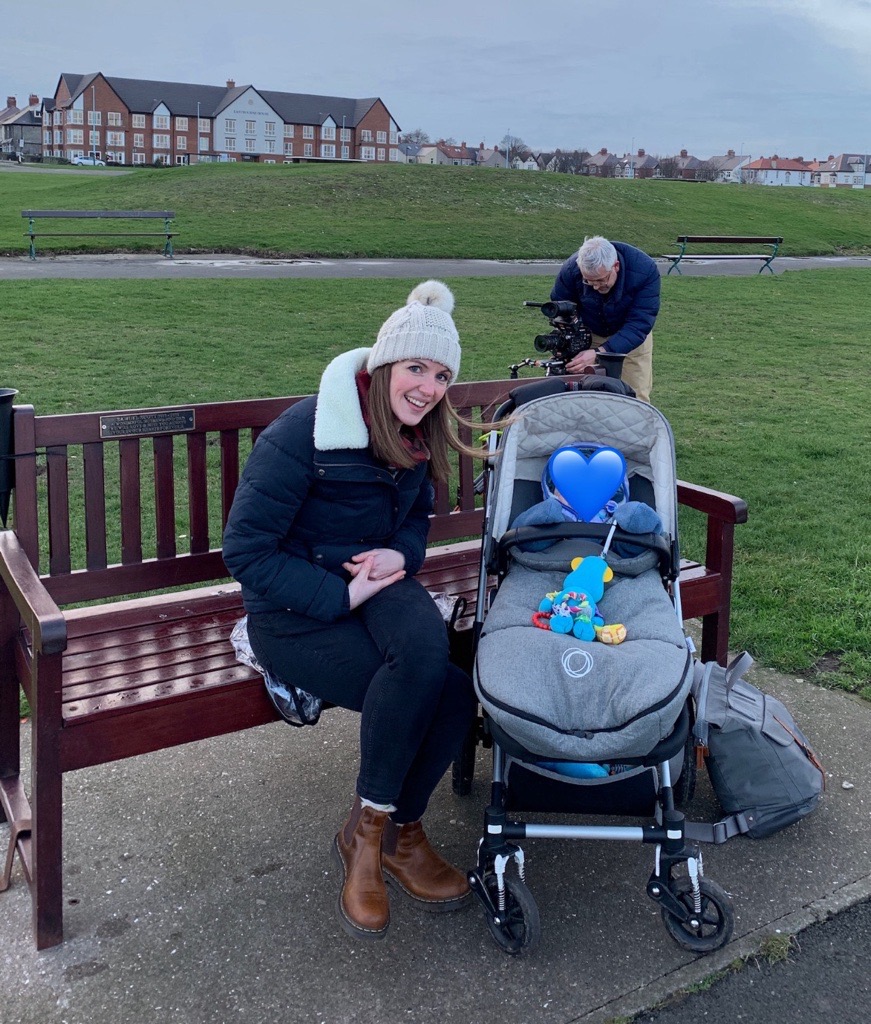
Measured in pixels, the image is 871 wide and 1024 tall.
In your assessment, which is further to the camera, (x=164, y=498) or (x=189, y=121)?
(x=189, y=121)

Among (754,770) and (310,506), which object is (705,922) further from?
(310,506)

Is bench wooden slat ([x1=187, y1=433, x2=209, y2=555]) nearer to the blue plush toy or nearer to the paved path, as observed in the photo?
the blue plush toy

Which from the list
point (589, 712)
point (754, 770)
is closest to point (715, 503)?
point (754, 770)

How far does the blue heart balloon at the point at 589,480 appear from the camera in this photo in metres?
3.62

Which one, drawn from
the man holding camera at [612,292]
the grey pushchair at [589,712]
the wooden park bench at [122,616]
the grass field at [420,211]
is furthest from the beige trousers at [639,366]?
the grass field at [420,211]

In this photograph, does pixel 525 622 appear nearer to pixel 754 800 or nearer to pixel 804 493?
pixel 754 800

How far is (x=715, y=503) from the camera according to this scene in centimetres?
421

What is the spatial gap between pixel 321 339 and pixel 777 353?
5435mm

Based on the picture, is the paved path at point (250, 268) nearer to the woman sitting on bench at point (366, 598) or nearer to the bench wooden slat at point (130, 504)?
the bench wooden slat at point (130, 504)

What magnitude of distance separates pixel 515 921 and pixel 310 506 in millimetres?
1280

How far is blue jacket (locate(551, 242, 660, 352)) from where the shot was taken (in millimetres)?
6488

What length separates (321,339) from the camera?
465 inches

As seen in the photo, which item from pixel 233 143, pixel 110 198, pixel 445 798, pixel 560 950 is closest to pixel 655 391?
pixel 445 798

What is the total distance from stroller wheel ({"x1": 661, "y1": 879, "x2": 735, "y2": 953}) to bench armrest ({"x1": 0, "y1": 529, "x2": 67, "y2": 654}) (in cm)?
174
